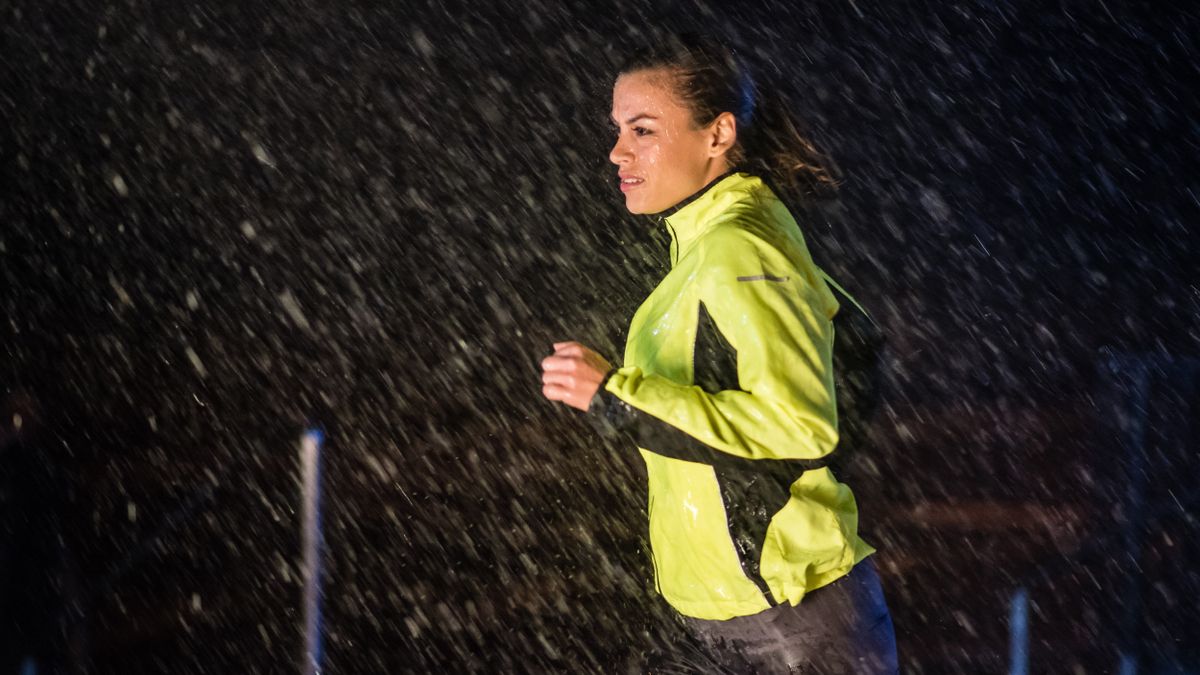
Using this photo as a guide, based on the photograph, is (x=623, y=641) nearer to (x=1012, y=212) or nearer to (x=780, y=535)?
(x=1012, y=212)

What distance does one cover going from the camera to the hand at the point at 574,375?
1674 millimetres

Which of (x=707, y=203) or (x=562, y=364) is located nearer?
(x=562, y=364)

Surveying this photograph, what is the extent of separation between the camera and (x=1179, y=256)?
201 inches

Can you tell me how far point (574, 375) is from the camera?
169 centimetres

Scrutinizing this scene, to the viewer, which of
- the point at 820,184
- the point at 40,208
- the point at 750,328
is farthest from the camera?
the point at 40,208

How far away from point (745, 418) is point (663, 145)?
1.70 feet

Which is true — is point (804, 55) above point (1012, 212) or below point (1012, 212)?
above

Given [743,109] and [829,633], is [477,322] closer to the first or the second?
[743,109]

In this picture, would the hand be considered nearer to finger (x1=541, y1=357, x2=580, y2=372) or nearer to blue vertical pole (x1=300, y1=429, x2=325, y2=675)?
finger (x1=541, y1=357, x2=580, y2=372)

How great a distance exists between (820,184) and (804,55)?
3247 mm

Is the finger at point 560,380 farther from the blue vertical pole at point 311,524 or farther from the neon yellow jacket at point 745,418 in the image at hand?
the blue vertical pole at point 311,524

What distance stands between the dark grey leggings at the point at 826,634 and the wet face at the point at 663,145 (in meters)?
0.68

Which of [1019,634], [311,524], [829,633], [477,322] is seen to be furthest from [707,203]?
[1019,634]

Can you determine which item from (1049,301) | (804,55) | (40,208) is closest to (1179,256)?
(1049,301)
